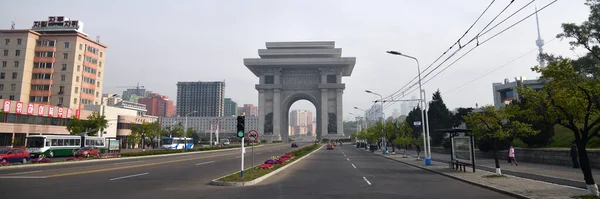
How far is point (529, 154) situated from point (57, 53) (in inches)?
3142

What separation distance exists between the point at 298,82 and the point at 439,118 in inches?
2779

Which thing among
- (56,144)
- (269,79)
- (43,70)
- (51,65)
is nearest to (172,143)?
(56,144)

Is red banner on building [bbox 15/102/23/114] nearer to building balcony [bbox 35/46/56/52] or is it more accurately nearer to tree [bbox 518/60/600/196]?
building balcony [bbox 35/46/56/52]

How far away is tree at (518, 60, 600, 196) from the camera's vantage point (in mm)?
10344

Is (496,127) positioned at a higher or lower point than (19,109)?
lower

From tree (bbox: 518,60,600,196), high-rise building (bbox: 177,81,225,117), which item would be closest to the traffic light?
tree (bbox: 518,60,600,196)

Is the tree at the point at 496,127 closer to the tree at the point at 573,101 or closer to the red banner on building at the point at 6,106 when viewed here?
the tree at the point at 573,101

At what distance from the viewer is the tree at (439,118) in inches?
2108

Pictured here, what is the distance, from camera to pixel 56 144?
35.8 m

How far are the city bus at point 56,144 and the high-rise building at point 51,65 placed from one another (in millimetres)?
35369

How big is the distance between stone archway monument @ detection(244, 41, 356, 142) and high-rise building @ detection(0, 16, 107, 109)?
50433 millimetres

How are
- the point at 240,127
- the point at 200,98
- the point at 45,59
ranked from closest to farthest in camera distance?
the point at 240,127, the point at 45,59, the point at 200,98

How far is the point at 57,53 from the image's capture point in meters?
69.9

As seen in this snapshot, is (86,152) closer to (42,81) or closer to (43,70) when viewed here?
(42,81)
